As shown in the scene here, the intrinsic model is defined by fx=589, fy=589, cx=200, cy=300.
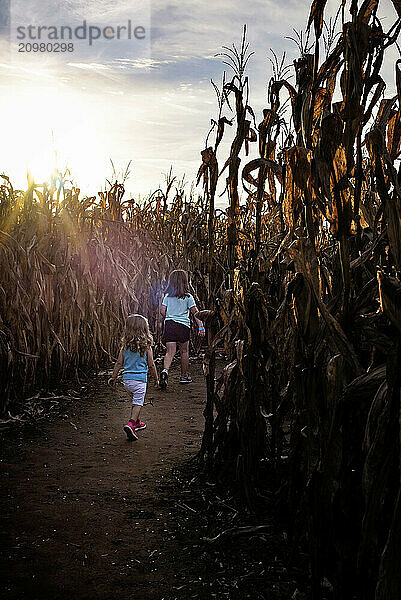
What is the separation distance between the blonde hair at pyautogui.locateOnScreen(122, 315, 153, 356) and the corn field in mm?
817

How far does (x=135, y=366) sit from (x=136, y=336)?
0.25 meters

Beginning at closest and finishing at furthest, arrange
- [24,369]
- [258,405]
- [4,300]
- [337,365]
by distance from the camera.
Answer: [337,365] → [258,405] → [4,300] → [24,369]

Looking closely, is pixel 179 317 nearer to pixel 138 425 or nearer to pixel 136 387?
pixel 136 387

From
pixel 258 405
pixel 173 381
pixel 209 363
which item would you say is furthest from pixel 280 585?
pixel 173 381

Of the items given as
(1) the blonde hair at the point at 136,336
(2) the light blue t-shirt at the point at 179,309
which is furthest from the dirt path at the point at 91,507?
(2) the light blue t-shirt at the point at 179,309

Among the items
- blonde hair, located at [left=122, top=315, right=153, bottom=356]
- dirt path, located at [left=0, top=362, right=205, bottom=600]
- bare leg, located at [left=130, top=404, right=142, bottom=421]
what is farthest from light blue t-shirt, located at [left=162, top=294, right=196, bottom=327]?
bare leg, located at [left=130, top=404, right=142, bottom=421]

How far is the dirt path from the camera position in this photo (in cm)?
239

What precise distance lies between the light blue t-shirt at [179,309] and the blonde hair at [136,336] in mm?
2211

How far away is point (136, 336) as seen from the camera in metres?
4.93

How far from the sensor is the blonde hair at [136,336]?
491cm

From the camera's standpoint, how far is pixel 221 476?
3262 millimetres

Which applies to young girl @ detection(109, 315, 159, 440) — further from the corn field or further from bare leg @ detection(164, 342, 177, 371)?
bare leg @ detection(164, 342, 177, 371)

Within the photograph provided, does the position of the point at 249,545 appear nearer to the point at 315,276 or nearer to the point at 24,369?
the point at 315,276

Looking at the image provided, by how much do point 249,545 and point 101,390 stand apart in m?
3.76
